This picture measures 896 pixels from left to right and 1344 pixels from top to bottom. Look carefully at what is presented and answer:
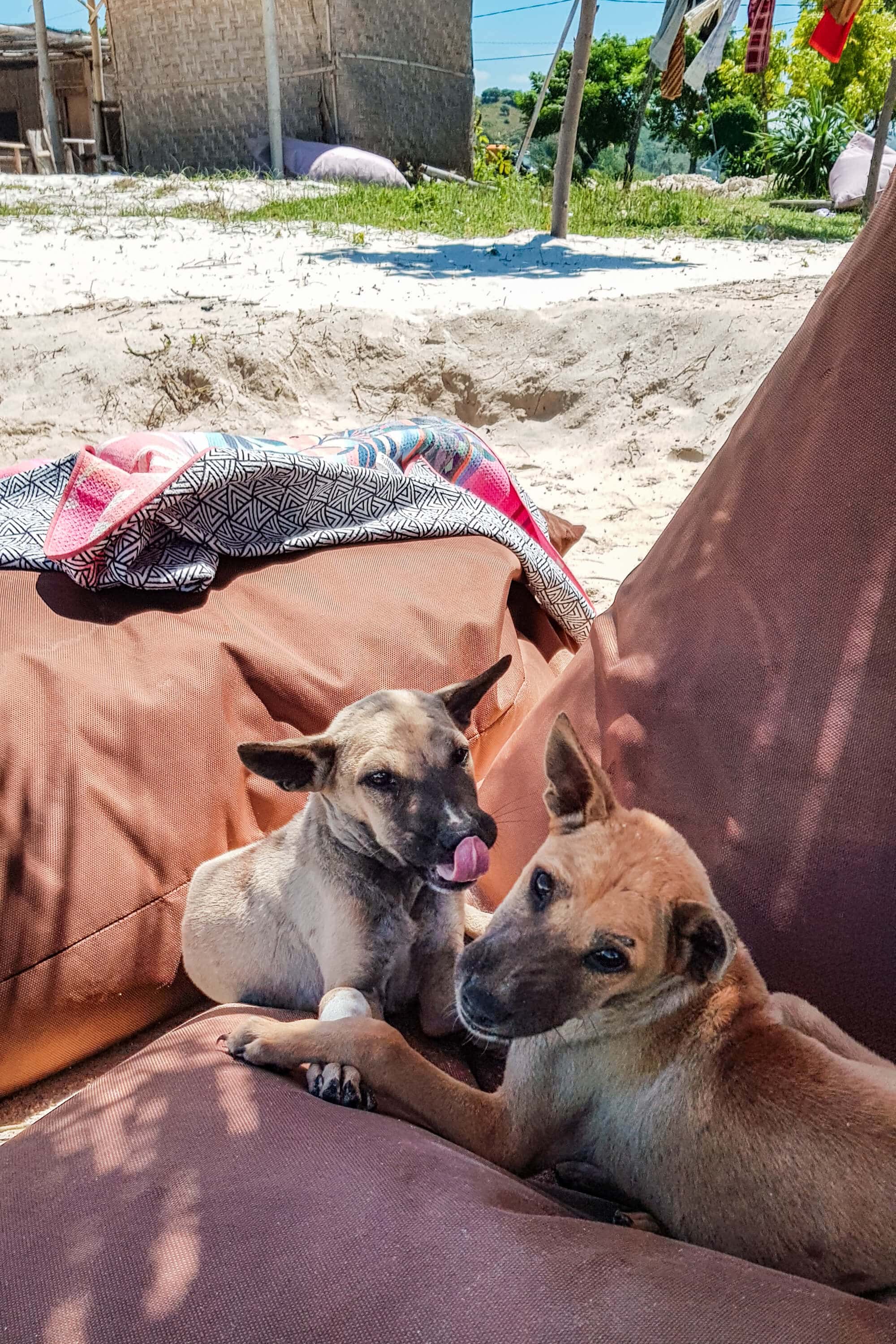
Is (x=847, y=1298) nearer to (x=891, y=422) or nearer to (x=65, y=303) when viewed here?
(x=891, y=422)

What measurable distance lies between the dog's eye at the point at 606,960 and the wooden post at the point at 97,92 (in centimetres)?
2697

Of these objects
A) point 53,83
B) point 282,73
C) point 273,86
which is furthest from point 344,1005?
point 53,83

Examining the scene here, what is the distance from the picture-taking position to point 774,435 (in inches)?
116

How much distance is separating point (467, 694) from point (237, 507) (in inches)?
54.6

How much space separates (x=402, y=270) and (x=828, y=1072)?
1065 cm

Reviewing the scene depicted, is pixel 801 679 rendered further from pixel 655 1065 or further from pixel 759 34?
pixel 759 34

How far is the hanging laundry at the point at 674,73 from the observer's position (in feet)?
63.7

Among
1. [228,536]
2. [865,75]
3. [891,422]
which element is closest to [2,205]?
[228,536]

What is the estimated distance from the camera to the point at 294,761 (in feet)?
9.55

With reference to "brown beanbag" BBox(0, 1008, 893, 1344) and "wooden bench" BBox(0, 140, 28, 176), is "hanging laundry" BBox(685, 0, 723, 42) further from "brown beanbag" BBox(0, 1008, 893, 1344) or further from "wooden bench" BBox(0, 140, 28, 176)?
"brown beanbag" BBox(0, 1008, 893, 1344)

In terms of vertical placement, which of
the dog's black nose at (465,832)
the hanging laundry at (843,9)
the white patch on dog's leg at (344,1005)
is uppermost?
the hanging laundry at (843,9)

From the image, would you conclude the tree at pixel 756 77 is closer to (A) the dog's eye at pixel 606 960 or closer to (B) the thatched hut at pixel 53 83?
(B) the thatched hut at pixel 53 83

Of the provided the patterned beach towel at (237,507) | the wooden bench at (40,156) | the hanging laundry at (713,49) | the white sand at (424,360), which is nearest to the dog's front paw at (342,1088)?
the patterned beach towel at (237,507)

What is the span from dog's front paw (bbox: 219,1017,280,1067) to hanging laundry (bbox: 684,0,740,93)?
1792cm
